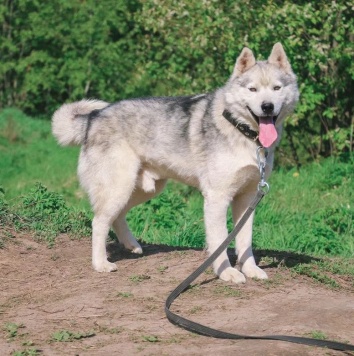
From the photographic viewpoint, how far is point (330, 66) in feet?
39.0

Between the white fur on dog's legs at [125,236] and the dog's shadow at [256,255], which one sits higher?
the white fur on dog's legs at [125,236]

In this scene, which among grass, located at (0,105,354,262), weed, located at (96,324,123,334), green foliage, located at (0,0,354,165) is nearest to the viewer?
weed, located at (96,324,123,334)

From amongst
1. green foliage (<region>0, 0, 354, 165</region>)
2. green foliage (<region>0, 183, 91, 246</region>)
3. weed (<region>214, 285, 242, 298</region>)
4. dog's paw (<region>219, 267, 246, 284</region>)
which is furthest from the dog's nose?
green foliage (<region>0, 0, 354, 165</region>)

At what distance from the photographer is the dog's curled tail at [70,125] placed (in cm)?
690

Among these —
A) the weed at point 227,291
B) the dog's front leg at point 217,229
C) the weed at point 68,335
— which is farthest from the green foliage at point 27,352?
the dog's front leg at point 217,229

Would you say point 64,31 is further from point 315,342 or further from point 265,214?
point 315,342

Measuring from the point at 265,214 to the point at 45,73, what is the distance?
35.7 feet

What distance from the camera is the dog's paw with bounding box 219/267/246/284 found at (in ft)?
19.6

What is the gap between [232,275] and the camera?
599 cm

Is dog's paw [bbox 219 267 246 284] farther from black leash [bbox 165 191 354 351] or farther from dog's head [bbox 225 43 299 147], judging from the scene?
dog's head [bbox 225 43 299 147]

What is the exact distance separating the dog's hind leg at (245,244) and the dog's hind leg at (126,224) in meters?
0.83

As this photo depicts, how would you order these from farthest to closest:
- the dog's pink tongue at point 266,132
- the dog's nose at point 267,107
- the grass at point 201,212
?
the grass at point 201,212 → the dog's pink tongue at point 266,132 → the dog's nose at point 267,107

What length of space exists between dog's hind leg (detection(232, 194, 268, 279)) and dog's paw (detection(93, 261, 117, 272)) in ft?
3.19

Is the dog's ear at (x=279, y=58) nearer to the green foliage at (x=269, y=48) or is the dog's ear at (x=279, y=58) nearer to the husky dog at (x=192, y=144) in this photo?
the husky dog at (x=192, y=144)
